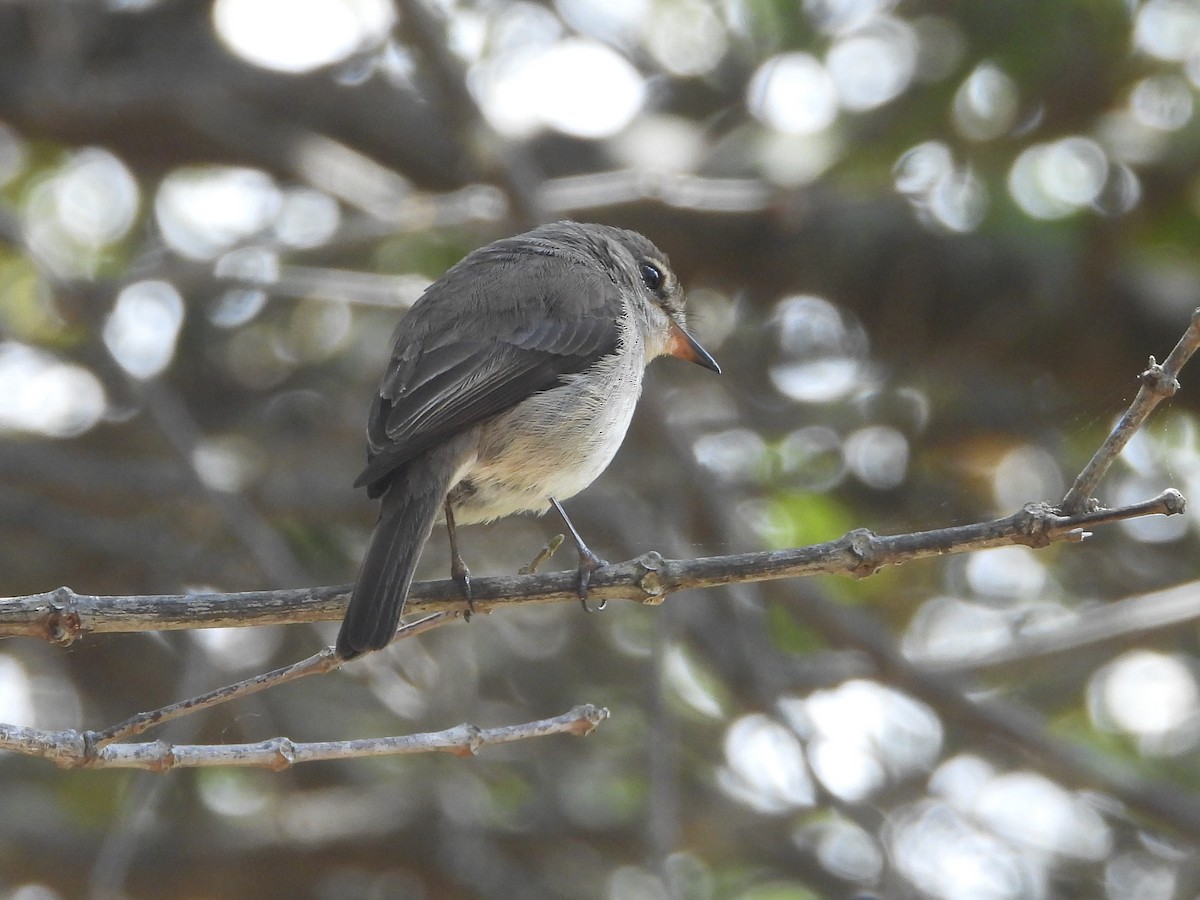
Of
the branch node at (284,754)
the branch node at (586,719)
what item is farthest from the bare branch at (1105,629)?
the branch node at (284,754)

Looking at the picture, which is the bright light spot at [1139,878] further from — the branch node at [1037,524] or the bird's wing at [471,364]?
the branch node at [1037,524]

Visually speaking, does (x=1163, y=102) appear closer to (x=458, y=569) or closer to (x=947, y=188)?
(x=947, y=188)

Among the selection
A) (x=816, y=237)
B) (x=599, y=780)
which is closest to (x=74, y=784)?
(x=599, y=780)

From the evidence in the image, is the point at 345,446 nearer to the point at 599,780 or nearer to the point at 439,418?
the point at 599,780

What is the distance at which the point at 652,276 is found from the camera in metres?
5.29

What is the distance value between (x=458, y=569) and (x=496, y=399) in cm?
57

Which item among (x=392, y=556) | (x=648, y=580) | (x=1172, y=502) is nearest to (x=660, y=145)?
(x=392, y=556)

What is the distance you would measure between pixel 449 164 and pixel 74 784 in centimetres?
332

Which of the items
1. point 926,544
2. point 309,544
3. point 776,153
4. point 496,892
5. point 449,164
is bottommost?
point 926,544

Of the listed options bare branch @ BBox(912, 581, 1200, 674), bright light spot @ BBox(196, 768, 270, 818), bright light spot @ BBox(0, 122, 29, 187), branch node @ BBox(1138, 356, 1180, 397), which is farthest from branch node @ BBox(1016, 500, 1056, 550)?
bright light spot @ BBox(0, 122, 29, 187)

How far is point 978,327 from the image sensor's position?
20.7 feet

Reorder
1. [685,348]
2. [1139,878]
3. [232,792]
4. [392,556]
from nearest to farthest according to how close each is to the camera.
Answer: [392,556] < [685,348] < [1139,878] < [232,792]

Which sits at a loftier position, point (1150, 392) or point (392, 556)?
point (392, 556)

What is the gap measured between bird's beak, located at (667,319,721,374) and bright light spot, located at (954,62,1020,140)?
1856mm
